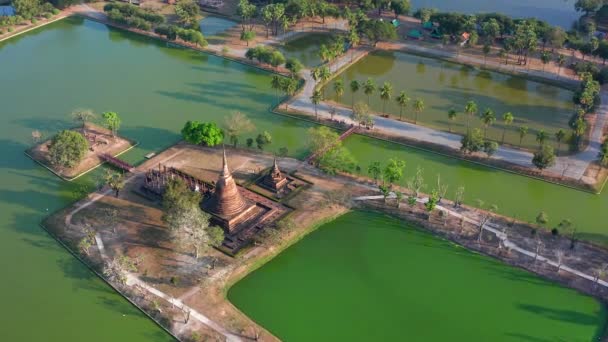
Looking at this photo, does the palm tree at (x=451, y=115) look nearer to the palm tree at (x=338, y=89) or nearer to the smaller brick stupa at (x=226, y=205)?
the palm tree at (x=338, y=89)

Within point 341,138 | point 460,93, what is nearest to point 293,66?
point 341,138

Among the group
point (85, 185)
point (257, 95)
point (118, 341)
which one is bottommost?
point (118, 341)

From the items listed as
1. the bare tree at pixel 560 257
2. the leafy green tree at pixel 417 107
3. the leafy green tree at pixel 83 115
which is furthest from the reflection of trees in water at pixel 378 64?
the bare tree at pixel 560 257

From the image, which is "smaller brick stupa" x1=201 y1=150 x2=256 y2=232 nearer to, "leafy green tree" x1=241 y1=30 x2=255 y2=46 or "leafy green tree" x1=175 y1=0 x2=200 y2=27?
"leafy green tree" x1=241 y1=30 x2=255 y2=46

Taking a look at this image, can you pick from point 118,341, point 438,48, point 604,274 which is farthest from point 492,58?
point 118,341

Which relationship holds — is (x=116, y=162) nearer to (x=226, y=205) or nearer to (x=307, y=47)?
(x=226, y=205)

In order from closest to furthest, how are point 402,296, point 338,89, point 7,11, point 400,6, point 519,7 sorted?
point 402,296
point 338,89
point 400,6
point 7,11
point 519,7

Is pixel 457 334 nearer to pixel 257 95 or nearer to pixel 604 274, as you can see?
pixel 604 274
